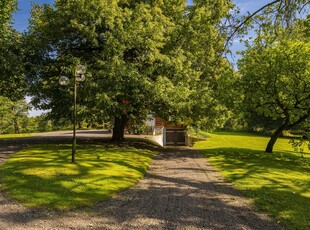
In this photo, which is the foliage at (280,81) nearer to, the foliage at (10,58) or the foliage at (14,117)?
the foliage at (10,58)

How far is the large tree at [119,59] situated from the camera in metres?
17.5

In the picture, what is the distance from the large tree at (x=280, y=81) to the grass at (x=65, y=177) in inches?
425

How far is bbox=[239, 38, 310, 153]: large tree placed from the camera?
754 inches

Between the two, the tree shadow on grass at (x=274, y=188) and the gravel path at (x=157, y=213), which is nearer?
the gravel path at (x=157, y=213)

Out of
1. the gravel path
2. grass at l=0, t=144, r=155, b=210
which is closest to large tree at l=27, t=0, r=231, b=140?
grass at l=0, t=144, r=155, b=210

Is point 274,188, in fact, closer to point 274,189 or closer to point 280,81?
point 274,189

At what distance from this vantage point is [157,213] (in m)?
7.10

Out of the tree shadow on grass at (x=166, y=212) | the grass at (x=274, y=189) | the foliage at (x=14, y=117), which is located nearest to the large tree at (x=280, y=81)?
the grass at (x=274, y=189)

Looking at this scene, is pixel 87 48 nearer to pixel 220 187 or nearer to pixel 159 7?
pixel 159 7

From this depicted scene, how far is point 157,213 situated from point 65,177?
4.62 metres

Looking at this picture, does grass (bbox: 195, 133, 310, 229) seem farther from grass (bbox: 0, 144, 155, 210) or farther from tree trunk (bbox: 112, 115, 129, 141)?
tree trunk (bbox: 112, 115, 129, 141)

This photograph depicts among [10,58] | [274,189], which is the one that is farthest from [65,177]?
[10,58]

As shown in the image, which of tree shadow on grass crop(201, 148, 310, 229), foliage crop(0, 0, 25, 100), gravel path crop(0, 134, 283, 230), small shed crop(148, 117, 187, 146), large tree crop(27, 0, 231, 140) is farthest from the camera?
small shed crop(148, 117, 187, 146)

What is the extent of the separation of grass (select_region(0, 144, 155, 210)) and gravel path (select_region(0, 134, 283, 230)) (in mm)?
477
